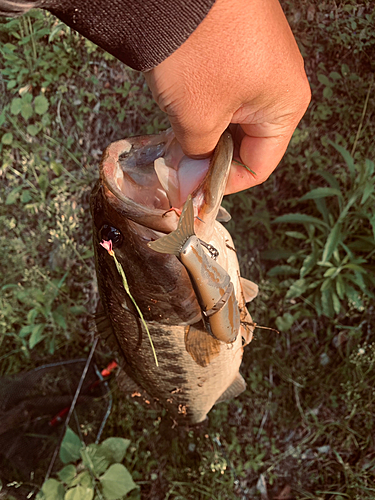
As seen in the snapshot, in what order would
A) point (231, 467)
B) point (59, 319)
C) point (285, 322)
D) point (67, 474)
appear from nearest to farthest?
point (67, 474)
point (285, 322)
point (231, 467)
point (59, 319)

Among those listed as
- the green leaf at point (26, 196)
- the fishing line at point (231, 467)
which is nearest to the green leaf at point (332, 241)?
the fishing line at point (231, 467)

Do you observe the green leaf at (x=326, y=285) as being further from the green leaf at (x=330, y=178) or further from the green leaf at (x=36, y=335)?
the green leaf at (x=36, y=335)

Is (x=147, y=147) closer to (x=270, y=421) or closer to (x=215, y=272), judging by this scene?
(x=215, y=272)

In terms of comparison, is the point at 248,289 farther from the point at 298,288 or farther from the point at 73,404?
the point at 73,404

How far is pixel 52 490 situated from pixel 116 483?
0.59 meters

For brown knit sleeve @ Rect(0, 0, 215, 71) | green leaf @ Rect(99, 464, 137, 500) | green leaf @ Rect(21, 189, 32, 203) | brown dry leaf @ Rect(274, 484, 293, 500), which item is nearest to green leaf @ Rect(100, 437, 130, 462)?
green leaf @ Rect(99, 464, 137, 500)

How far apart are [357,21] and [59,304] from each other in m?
4.01

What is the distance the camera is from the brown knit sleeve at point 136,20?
A: 1098 mm

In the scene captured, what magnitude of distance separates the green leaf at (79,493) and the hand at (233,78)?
330 cm

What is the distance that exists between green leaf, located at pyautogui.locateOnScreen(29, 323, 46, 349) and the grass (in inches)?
0.6

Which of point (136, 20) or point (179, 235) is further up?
point (136, 20)

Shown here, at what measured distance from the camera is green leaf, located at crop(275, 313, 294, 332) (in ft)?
11.8

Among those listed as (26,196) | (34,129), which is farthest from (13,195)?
(34,129)

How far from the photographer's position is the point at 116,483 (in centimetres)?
344
